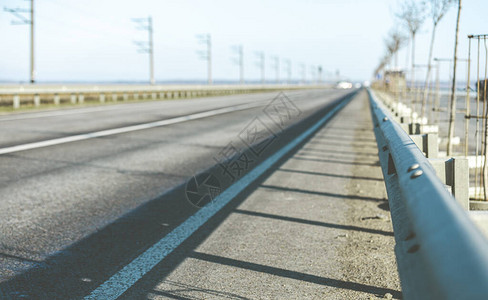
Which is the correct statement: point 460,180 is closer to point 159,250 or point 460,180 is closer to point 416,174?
point 416,174

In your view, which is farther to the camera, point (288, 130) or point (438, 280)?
point (288, 130)

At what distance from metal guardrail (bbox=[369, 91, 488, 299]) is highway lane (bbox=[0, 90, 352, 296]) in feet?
7.41

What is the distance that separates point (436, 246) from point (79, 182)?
606 cm

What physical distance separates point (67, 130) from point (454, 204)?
12.7 m

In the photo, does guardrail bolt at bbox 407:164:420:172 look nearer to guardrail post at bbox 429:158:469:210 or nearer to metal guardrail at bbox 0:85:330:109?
guardrail post at bbox 429:158:469:210

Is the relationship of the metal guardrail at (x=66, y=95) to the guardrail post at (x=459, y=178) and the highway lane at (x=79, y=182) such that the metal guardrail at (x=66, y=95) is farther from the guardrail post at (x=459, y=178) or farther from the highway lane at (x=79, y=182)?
Answer: the guardrail post at (x=459, y=178)

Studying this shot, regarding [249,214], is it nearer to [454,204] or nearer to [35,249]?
[35,249]

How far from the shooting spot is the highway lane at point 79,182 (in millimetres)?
4414

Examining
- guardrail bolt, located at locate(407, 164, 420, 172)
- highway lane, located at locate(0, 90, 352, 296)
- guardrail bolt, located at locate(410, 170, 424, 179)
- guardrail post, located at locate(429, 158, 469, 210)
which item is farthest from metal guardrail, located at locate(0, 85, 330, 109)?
guardrail bolt, located at locate(410, 170, 424, 179)

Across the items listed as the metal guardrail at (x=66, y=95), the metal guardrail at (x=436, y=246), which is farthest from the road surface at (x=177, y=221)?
the metal guardrail at (x=66, y=95)

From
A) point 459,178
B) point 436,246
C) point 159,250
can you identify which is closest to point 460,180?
point 459,178

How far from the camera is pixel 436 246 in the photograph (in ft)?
4.75

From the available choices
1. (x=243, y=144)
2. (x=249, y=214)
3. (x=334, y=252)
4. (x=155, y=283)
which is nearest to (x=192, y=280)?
(x=155, y=283)

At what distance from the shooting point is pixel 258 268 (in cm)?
A: 373
